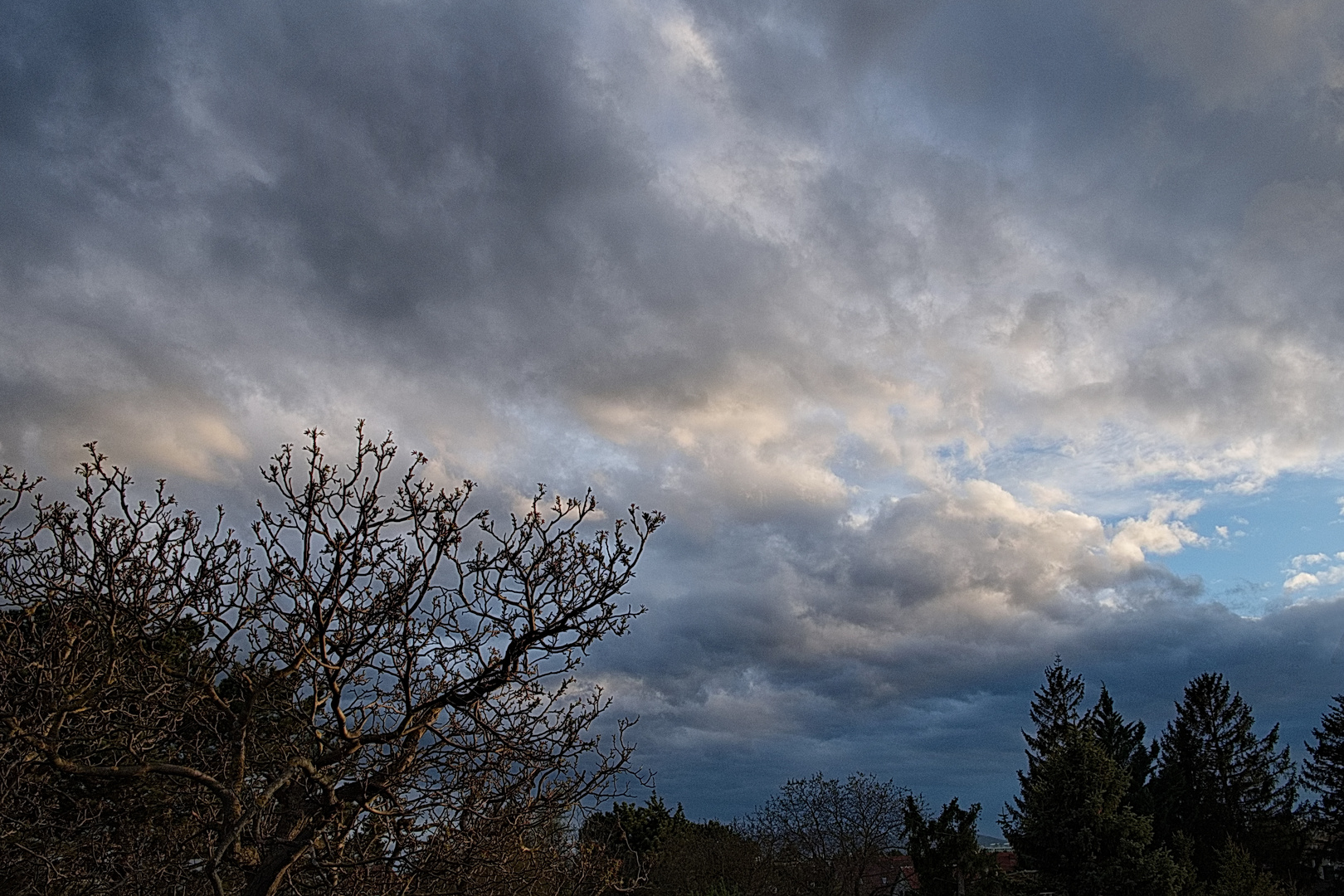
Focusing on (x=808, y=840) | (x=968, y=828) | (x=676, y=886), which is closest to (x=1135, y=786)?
(x=808, y=840)

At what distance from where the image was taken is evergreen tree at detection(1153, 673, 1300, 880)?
45.6 meters

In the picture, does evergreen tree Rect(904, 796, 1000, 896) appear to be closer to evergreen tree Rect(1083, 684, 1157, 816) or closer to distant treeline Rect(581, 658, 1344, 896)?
distant treeline Rect(581, 658, 1344, 896)

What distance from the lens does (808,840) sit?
37375 mm

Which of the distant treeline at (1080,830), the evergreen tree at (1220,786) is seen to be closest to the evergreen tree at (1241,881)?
the distant treeline at (1080,830)

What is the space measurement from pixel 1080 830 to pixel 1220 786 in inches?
1174

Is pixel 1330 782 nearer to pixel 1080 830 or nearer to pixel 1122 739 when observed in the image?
pixel 1122 739

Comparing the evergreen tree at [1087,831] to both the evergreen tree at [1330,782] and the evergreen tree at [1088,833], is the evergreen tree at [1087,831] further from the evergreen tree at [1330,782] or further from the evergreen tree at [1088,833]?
the evergreen tree at [1330,782]

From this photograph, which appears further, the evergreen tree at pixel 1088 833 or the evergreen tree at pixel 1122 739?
the evergreen tree at pixel 1122 739

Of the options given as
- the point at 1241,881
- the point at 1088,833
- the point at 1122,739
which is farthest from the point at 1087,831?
the point at 1122,739

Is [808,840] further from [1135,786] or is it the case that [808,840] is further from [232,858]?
[232,858]

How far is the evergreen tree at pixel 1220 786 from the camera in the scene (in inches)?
1795

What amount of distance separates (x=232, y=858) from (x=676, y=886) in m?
28.3

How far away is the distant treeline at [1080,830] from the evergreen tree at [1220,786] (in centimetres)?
8

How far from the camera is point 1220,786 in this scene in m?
49.7
